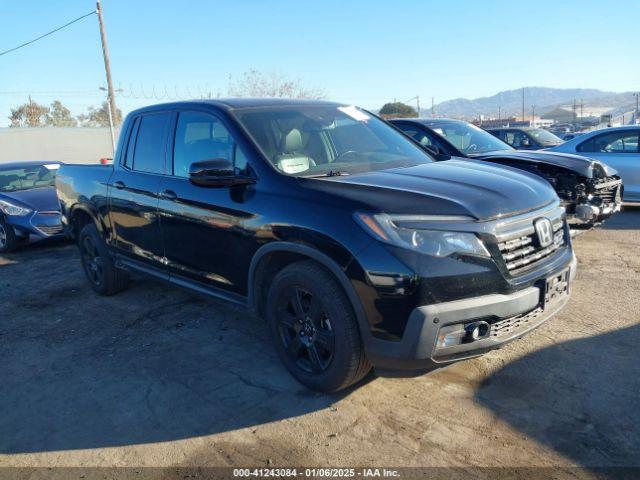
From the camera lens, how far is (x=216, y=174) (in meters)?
3.45

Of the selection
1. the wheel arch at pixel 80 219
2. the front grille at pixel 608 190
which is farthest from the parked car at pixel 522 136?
the wheel arch at pixel 80 219

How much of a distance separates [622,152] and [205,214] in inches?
314

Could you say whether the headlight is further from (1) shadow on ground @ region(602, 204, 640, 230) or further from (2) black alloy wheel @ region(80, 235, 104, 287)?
(1) shadow on ground @ region(602, 204, 640, 230)

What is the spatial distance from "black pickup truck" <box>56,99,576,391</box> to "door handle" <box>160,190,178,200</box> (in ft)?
0.05

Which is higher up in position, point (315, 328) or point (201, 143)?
point (201, 143)

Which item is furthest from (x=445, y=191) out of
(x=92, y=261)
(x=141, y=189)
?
(x=92, y=261)

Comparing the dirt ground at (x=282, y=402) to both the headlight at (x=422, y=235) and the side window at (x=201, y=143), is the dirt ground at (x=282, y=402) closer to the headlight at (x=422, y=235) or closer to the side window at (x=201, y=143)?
the headlight at (x=422, y=235)

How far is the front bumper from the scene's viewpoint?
266cm

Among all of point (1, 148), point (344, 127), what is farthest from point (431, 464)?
point (1, 148)

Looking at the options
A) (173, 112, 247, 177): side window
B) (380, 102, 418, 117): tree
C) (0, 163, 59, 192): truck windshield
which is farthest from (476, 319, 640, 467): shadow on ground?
(380, 102, 418, 117): tree

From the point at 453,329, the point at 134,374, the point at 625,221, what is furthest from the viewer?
the point at 625,221

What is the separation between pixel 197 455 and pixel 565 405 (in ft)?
6.83

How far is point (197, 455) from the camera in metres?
2.81

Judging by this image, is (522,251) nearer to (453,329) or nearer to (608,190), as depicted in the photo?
(453,329)
